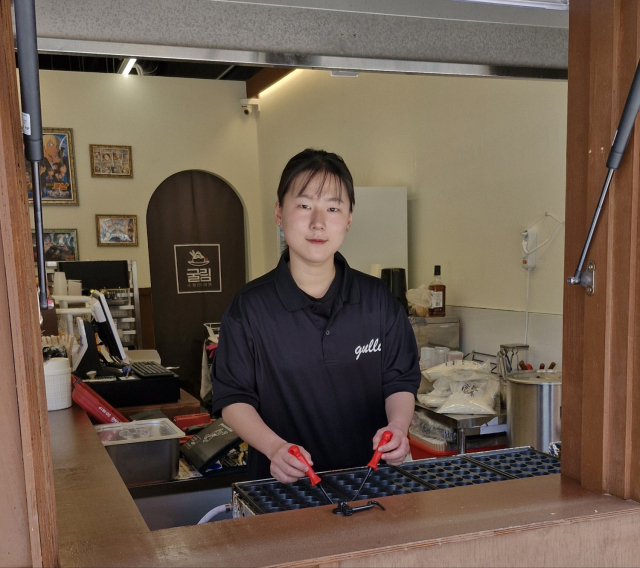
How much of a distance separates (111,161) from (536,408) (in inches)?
236

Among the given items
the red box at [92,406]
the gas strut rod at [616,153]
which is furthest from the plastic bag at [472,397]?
the gas strut rod at [616,153]

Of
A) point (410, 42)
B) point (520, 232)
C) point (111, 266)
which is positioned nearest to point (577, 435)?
point (410, 42)

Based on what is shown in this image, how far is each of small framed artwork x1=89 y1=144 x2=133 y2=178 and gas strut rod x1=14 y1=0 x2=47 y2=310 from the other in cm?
701

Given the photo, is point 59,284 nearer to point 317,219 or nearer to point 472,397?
point 472,397

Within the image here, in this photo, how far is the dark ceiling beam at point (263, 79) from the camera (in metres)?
7.10

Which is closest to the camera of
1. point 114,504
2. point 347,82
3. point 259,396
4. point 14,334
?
point 14,334

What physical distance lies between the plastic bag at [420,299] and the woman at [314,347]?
8.12 feet

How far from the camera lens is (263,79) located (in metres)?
7.53

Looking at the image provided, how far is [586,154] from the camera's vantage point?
109 centimetres

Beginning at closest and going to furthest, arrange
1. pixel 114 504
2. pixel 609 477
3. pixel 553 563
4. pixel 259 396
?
1. pixel 553 563
2. pixel 609 477
3. pixel 114 504
4. pixel 259 396

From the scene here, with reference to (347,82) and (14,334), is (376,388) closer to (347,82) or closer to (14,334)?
(14,334)

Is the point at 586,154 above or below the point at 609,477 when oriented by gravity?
above

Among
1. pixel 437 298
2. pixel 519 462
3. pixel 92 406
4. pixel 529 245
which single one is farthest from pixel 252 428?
pixel 437 298

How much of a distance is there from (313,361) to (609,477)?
2.72 feet
